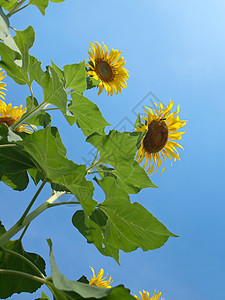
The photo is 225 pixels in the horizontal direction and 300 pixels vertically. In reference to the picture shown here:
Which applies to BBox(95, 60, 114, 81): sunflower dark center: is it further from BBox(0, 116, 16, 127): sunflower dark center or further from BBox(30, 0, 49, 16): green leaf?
BBox(30, 0, 49, 16): green leaf

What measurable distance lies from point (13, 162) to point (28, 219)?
24 cm

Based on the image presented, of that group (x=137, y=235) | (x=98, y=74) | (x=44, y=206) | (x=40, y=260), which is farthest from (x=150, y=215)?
(x=98, y=74)

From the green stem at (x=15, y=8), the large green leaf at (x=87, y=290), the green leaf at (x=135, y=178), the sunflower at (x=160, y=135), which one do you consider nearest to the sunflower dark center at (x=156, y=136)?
the sunflower at (x=160, y=135)

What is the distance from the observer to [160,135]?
2.29 m

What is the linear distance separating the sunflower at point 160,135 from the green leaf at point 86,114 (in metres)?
0.97

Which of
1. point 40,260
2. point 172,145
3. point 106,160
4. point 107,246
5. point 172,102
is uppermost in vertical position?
point 172,102

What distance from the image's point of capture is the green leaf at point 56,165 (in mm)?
747

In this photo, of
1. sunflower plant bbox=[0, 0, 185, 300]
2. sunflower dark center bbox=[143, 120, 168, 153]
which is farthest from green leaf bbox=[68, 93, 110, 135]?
sunflower dark center bbox=[143, 120, 168, 153]

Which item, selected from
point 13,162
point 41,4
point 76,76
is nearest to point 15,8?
point 41,4

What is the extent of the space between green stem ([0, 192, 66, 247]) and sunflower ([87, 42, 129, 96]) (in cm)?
183

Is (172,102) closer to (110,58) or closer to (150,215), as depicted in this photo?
(110,58)

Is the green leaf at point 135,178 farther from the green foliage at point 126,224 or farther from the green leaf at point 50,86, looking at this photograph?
the green leaf at point 50,86

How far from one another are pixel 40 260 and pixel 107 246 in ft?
0.89

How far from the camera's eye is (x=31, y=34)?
1179 mm
